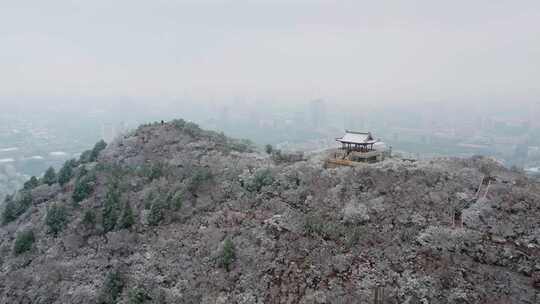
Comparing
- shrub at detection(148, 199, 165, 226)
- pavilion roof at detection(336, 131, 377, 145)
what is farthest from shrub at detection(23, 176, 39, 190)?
pavilion roof at detection(336, 131, 377, 145)

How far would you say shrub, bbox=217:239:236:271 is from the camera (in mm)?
19312

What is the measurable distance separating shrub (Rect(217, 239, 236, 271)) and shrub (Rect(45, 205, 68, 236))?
1258 centimetres

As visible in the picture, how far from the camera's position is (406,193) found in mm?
21672

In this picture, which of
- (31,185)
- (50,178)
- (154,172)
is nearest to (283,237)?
(154,172)

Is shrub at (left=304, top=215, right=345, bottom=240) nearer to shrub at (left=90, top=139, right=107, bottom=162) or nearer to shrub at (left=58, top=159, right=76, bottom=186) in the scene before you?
shrub at (left=58, top=159, right=76, bottom=186)

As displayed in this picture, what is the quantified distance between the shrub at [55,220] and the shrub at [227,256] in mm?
12583

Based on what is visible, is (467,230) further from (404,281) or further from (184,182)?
(184,182)

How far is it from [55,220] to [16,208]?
24.7 feet

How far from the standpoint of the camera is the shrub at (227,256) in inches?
760

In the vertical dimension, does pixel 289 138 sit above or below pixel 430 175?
below

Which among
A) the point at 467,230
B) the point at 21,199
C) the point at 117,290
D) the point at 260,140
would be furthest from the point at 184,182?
the point at 260,140

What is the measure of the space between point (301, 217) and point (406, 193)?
6.05 meters

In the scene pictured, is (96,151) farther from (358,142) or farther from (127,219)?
(358,142)

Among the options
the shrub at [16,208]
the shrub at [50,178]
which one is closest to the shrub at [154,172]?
the shrub at [16,208]
